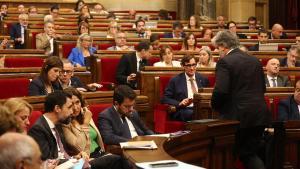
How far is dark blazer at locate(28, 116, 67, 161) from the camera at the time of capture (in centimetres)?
516

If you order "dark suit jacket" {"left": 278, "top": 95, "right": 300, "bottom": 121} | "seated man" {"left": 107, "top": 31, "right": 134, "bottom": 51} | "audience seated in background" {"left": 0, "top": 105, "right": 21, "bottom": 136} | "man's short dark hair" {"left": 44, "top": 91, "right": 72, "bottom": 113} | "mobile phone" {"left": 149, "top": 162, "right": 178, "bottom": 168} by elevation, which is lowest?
"dark suit jacket" {"left": 278, "top": 95, "right": 300, "bottom": 121}

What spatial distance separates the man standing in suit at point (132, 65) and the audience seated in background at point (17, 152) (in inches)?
254

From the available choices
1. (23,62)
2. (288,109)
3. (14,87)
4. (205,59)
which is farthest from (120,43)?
(288,109)

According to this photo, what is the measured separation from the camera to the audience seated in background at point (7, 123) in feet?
12.7

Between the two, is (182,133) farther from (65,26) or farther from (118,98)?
(65,26)

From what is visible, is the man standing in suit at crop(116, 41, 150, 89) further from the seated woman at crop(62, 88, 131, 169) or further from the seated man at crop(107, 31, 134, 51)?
the seated woman at crop(62, 88, 131, 169)

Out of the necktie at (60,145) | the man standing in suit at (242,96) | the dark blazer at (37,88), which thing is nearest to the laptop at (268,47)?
the man standing in suit at (242,96)

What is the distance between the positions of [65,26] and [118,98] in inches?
332

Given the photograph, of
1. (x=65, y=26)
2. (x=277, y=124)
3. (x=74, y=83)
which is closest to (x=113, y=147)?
(x=277, y=124)

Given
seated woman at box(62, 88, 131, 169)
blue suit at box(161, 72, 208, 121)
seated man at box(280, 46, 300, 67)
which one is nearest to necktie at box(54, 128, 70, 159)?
seated woman at box(62, 88, 131, 169)

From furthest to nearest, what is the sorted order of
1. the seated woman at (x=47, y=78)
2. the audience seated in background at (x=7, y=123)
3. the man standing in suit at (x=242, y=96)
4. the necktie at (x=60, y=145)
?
the seated woman at (x=47, y=78) < the man standing in suit at (x=242, y=96) < the necktie at (x=60, y=145) < the audience seated in background at (x=7, y=123)

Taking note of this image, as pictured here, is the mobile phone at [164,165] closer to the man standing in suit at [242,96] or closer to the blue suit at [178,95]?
the man standing in suit at [242,96]

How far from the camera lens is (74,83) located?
25.7 ft

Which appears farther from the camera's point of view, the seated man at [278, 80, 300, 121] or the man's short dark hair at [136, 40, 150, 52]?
the man's short dark hair at [136, 40, 150, 52]
